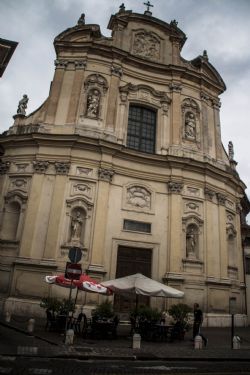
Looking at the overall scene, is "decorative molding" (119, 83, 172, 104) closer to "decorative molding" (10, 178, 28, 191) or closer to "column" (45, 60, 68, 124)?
"column" (45, 60, 68, 124)

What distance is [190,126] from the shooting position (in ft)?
69.5

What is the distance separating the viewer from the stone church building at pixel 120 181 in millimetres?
16375

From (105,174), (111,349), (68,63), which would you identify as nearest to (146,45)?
(68,63)

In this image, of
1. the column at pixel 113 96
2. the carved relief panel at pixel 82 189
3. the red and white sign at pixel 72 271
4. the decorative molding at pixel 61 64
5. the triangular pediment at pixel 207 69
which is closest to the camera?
the red and white sign at pixel 72 271

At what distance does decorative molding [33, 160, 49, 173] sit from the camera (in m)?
17.3

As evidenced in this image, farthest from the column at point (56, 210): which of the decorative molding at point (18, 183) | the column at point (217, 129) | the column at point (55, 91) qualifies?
the column at point (217, 129)

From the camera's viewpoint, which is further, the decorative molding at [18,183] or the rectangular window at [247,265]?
the rectangular window at [247,265]

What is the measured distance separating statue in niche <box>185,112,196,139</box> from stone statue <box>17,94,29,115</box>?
9.58 meters

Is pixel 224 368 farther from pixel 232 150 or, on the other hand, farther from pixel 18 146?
pixel 232 150

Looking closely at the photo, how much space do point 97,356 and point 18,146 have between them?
12800mm

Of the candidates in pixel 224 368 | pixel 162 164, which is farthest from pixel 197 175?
pixel 224 368

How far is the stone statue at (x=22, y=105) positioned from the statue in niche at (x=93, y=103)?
11.9 feet

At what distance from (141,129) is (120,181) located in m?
4.14

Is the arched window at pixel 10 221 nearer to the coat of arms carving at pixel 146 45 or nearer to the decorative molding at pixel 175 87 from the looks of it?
the decorative molding at pixel 175 87
